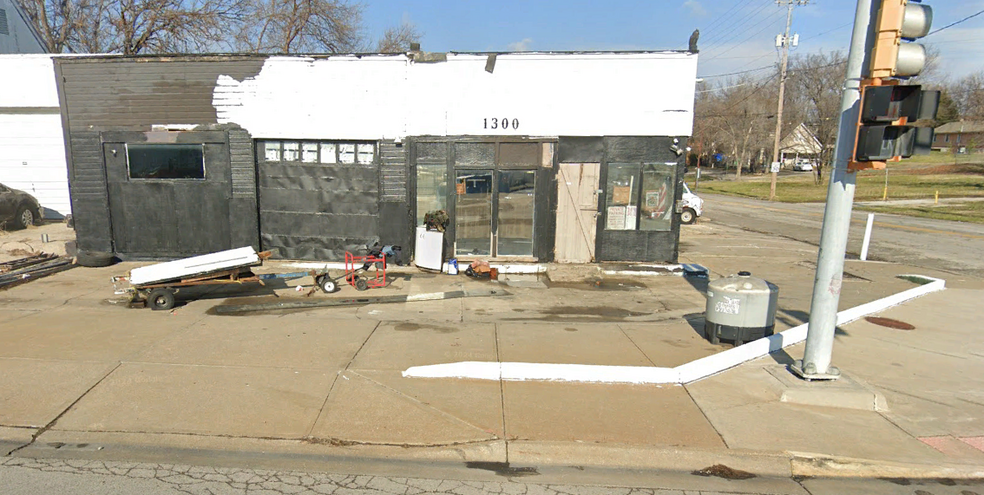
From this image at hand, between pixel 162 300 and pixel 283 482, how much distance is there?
5.30 meters

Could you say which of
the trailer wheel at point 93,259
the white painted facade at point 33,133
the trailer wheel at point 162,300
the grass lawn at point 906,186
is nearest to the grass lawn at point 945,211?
the grass lawn at point 906,186

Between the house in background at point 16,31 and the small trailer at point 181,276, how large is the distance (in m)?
21.4

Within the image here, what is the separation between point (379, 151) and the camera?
428 inches

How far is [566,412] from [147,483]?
329cm

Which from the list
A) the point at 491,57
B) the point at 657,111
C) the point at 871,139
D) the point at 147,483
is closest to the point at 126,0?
the point at 491,57

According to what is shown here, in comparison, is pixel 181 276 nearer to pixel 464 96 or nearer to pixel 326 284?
pixel 326 284

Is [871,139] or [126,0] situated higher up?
[126,0]

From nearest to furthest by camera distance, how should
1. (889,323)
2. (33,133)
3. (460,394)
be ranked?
(460,394), (889,323), (33,133)

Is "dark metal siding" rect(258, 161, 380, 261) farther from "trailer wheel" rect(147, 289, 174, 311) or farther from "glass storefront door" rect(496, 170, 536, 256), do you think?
"trailer wheel" rect(147, 289, 174, 311)

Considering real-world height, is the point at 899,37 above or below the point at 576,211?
above

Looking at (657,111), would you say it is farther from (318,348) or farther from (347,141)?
(318,348)

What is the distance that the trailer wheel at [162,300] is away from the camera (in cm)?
775

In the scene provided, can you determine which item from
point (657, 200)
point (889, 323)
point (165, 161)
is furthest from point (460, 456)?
point (165, 161)

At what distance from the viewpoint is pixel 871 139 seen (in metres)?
4.43
